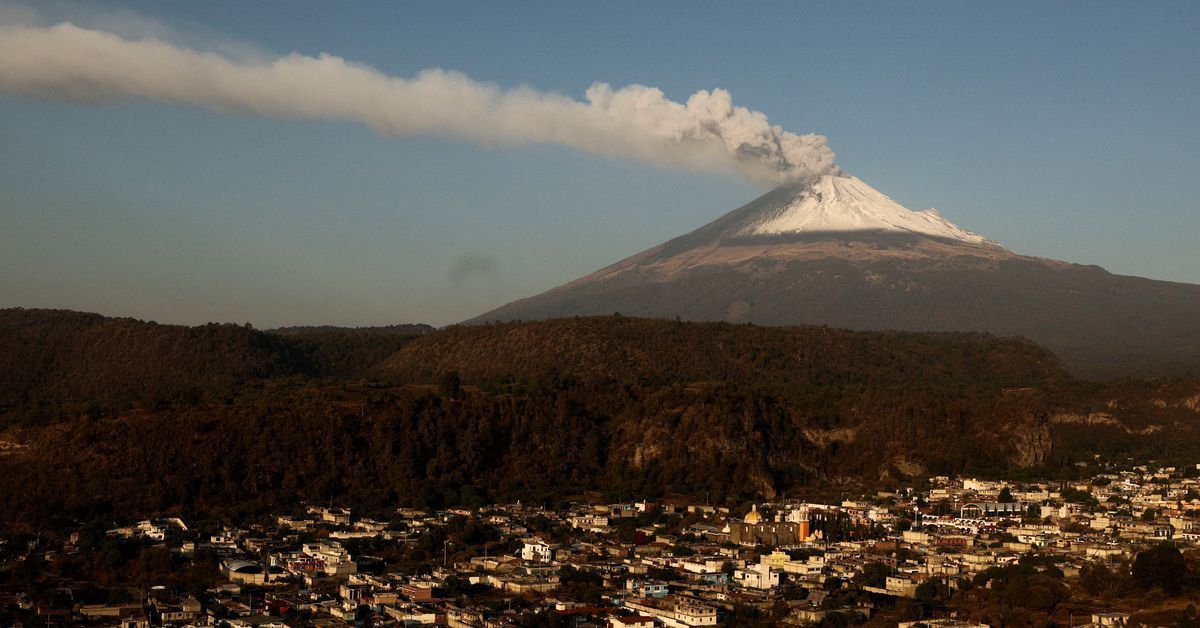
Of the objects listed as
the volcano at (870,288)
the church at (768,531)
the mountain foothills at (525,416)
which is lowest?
the church at (768,531)

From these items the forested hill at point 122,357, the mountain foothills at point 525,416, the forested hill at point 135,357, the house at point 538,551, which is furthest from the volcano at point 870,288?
the house at point 538,551

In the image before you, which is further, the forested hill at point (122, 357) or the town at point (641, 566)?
the forested hill at point (122, 357)

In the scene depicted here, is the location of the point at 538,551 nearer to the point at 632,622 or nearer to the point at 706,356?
→ the point at 632,622

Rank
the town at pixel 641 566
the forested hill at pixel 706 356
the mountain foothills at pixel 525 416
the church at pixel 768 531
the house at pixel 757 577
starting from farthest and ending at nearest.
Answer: the forested hill at pixel 706 356 < the mountain foothills at pixel 525 416 < the church at pixel 768 531 < the house at pixel 757 577 < the town at pixel 641 566

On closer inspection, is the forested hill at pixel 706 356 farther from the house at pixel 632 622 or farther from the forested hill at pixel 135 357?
the house at pixel 632 622

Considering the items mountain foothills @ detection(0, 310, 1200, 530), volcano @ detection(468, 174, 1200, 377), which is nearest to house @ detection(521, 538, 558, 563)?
mountain foothills @ detection(0, 310, 1200, 530)

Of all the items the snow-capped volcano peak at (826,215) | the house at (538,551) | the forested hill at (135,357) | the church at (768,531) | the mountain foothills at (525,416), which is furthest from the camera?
the snow-capped volcano peak at (826,215)

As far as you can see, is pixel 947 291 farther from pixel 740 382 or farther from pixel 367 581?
pixel 367 581
